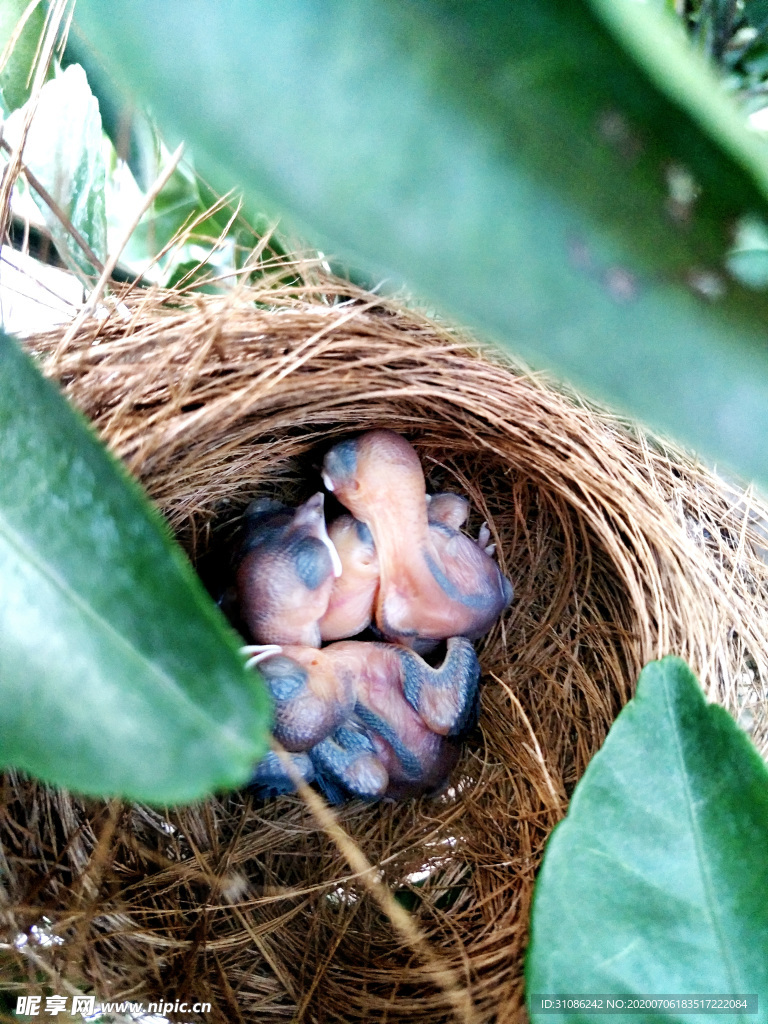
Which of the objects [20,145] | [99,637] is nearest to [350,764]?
[99,637]

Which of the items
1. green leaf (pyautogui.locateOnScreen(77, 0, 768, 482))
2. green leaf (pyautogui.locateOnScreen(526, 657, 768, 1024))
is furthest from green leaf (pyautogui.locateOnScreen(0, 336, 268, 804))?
green leaf (pyautogui.locateOnScreen(526, 657, 768, 1024))

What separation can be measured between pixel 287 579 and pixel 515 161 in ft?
1.89

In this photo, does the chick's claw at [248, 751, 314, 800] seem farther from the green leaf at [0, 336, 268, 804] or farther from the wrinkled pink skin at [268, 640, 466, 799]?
the green leaf at [0, 336, 268, 804]

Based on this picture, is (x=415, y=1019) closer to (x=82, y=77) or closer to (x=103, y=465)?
(x=103, y=465)

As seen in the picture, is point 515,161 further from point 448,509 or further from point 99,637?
point 448,509

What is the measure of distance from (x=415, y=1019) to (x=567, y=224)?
808 millimetres

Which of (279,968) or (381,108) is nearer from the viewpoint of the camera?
(381,108)

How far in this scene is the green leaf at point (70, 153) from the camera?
706 millimetres

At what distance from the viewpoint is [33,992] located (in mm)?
592

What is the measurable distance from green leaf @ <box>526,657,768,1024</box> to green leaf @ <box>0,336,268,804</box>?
0.87ft

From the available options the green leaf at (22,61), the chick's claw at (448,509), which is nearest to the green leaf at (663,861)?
the chick's claw at (448,509)

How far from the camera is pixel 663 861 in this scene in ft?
1.46

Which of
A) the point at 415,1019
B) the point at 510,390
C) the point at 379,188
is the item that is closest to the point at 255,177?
the point at 379,188

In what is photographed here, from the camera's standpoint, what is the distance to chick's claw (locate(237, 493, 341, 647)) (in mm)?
729
